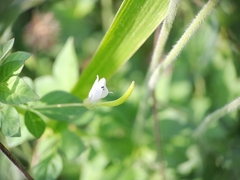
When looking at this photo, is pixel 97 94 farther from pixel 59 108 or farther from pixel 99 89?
pixel 59 108

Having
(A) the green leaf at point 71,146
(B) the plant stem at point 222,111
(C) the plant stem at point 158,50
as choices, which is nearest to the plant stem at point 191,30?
(C) the plant stem at point 158,50

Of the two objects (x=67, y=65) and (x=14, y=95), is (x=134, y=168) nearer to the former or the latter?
(x=67, y=65)

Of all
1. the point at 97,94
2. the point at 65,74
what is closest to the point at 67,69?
the point at 65,74

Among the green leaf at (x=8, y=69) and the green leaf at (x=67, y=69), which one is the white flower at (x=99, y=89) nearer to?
the green leaf at (x=8, y=69)

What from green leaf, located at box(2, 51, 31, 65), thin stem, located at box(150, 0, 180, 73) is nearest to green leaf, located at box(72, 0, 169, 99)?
thin stem, located at box(150, 0, 180, 73)

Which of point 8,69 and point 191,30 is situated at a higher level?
point 8,69
